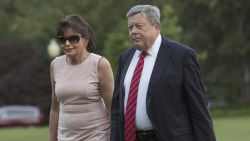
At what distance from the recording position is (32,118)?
47656 mm

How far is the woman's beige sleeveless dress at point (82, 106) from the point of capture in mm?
6445

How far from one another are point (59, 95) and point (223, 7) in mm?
45073

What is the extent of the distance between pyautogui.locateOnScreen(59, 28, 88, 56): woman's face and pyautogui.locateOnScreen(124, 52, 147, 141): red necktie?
0.81 meters

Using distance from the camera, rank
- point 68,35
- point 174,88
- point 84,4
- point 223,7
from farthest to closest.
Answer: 1. point 84,4
2. point 223,7
3. point 68,35
4. point 174,88

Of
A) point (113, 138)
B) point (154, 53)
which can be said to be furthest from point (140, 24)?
point (113, 138)

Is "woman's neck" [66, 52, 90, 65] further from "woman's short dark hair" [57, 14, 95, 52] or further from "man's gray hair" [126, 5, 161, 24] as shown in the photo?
"man's gray hair" [126, 5, 161, 24]

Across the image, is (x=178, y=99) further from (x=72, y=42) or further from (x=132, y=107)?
(x=72, y=42)

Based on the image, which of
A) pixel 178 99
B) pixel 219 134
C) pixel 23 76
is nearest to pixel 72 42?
pixel 178 99

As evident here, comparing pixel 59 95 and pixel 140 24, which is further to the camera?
pixel 59 95

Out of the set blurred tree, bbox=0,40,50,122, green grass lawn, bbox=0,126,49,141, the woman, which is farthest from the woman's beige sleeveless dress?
blurred tree, bbox=0,40,50,122

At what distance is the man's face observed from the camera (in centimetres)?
573

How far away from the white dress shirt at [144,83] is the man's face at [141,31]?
81 mm

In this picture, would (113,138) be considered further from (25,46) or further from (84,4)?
(84,4)

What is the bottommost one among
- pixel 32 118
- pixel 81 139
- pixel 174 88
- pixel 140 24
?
pixel 32 118
